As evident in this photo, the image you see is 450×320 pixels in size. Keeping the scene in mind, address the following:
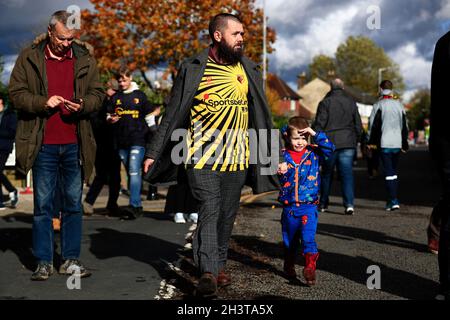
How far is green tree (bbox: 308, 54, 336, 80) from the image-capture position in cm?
11556

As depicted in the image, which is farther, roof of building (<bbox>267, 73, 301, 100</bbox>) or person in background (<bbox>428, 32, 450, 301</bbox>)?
roof of building (<bbox>267, 73, 301, 100</bbox>)

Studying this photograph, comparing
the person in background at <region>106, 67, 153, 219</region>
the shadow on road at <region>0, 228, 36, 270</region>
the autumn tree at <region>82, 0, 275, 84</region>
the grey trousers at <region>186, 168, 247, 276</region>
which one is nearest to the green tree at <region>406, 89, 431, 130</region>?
the autumn tree at <region>82, 0, 275, 84</region>

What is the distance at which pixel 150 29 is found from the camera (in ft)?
102

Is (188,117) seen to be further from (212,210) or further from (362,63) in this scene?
(362,63)

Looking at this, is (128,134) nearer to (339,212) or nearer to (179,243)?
(179,243)

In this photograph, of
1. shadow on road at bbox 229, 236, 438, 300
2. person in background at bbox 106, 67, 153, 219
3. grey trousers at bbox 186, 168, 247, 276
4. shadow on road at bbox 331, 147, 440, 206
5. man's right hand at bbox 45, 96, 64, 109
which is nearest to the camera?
grey trousers at bbox 186, 168, 247, 276

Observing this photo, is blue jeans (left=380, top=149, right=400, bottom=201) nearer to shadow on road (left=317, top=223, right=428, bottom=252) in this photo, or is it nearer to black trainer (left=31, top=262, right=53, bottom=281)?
shadow on road (left=317, top=223, right=428, bottom=252)

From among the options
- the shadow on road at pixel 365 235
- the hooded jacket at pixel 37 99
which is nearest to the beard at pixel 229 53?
the hooded jacket at pixel 37 99

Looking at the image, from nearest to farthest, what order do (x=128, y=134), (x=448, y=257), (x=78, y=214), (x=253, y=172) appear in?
(x=448, y=257) → (x=253, y=172) → (x=78, y=214) → (x=128, y=134)

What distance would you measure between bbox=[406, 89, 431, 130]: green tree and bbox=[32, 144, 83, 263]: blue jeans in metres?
124
